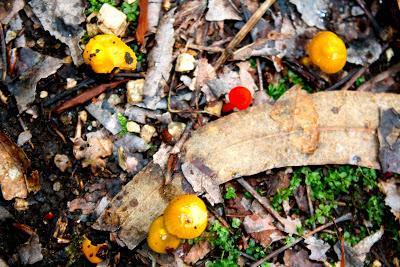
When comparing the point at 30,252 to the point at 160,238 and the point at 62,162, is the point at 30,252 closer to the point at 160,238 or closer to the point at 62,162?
the point at 62,162

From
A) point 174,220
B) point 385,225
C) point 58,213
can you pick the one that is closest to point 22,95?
point 58,213

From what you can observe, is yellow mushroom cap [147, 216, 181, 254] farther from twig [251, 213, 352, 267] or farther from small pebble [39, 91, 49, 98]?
small pebble [39, 91, 49, 98]

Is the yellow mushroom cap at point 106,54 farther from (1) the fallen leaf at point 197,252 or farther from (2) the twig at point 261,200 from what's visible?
(1) the fallen leaf at point 197,252

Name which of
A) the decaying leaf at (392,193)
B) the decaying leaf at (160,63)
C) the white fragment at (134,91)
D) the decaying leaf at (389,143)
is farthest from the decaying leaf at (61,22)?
the decaying leaf at (392,193)

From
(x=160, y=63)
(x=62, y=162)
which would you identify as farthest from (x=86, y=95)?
(x=160, y=63)

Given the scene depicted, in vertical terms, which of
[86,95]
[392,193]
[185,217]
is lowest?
[392,193]

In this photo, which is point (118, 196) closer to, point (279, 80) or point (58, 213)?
point (58, 213)
